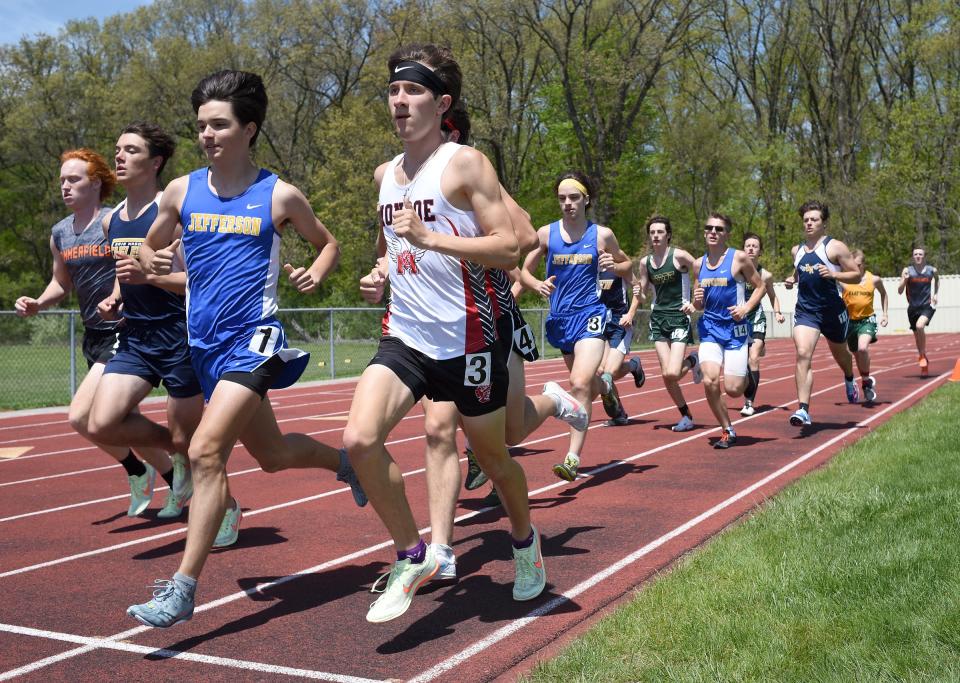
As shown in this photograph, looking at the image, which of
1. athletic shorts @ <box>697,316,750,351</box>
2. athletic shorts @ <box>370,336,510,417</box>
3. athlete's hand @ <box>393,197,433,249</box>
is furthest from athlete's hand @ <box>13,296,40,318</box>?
athletic shorts @ <box>697,316,750,351</box>

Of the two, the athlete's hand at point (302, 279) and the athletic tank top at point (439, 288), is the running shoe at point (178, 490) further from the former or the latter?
the athletic tank top at point (439, 288)

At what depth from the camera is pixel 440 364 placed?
4.41 m

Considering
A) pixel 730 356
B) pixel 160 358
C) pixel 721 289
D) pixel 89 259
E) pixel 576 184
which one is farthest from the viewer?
pixel 721 289

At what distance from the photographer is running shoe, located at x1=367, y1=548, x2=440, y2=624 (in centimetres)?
410

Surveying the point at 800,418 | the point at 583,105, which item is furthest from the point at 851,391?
the point at 583,105

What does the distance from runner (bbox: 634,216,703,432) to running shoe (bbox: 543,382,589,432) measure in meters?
4.71

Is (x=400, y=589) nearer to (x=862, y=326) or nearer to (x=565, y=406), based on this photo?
(x=565, y=406)

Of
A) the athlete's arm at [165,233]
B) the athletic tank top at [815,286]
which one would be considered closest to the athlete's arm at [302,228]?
the athlete's arm at [165,233]

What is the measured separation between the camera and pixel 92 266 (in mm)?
6844

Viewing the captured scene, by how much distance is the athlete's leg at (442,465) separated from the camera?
473 cm

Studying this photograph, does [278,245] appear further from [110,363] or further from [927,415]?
[927,415]

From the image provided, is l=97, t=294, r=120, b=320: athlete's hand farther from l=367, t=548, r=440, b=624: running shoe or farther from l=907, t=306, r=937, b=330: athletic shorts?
l=907, t=306, r=937, b=330: athletic shorts

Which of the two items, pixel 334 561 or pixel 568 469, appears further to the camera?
pixel 568 469

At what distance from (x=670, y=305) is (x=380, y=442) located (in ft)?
25.9
